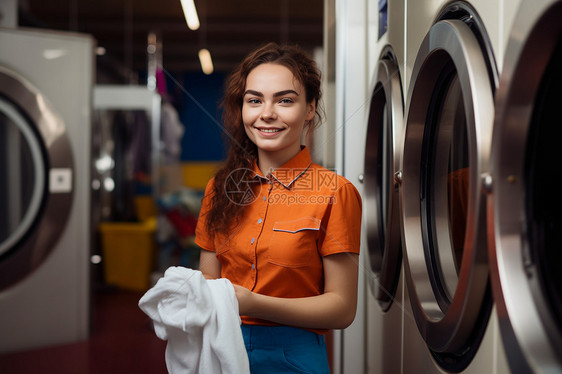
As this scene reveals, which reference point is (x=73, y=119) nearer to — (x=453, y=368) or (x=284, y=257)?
(x=284, y=257)

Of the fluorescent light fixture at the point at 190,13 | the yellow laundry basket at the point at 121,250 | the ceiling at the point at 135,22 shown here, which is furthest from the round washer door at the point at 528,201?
the ceiling at the point at 135,22

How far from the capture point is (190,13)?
43.4 inches

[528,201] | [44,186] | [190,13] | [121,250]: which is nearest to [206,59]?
[190,13]

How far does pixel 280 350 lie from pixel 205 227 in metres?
0.29

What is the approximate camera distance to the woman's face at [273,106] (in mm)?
876

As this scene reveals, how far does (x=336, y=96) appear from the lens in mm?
1191

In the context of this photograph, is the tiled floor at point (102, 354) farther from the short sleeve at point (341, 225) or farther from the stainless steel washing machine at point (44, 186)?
the short sleeve at point (341, 225)

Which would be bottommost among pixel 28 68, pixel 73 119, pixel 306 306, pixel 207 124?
pixel 306 306

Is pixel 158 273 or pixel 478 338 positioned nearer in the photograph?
pixel 478 338

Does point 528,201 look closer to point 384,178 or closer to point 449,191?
point 449,191

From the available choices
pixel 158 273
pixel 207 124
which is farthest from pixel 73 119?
pixel 207 124

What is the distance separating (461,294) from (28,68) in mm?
2331

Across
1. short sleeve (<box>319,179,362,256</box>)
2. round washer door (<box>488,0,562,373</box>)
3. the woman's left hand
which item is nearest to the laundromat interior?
round washer door (<box>488,0,562,373</box>)

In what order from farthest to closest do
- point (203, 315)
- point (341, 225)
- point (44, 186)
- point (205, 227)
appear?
1. point (44, 186)
2. point (205, 227)
3. point (341, 225)
4. point (203, 315)
